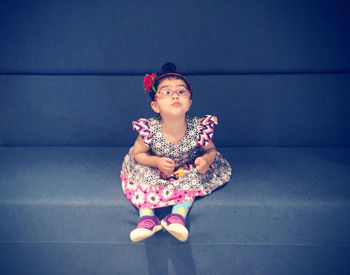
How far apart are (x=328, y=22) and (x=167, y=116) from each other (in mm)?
1093

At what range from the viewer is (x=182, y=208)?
3.40 feet

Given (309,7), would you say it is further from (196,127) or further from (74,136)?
(74,136)

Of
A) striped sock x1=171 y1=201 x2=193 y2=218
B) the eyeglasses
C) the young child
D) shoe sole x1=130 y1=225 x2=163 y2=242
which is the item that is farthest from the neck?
shoe sole x1=130 y1=225 x2=163 y2=242

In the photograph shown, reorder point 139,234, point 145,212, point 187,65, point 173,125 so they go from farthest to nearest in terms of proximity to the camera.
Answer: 1. point 187,65
2. point 173,125
3. point 145,212
4. point 139,234

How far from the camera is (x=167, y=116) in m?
1.12

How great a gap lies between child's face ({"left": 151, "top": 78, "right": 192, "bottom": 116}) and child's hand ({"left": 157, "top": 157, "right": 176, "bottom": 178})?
7.9 inches

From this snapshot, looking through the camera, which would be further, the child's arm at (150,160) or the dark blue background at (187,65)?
the dark blue background at (187,65)

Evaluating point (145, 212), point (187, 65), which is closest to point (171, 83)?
point (187, 65)

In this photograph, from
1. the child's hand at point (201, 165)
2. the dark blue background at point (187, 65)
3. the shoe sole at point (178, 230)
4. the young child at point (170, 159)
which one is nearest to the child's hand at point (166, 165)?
the young child at point (170, 159)

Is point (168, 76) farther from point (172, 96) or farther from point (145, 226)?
point (145, 226)

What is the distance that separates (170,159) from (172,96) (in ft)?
0.89

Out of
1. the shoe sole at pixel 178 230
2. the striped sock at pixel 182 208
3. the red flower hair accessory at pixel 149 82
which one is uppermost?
the red flower hair accessory at pixel 149 82

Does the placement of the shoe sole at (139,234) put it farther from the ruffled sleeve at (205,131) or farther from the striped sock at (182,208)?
the ruffled sleeve at (205,131)

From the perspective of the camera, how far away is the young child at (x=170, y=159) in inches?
41.4
